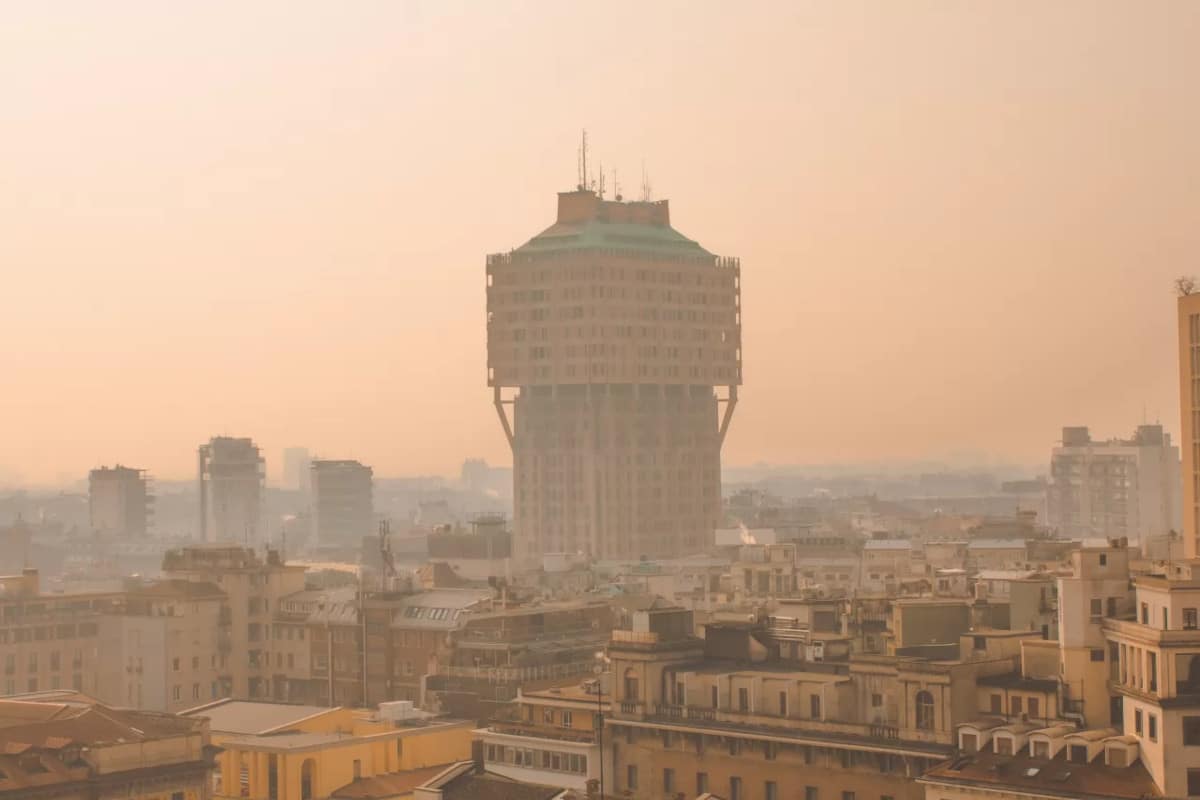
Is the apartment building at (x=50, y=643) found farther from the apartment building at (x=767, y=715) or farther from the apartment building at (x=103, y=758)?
the apartment building at (x=767, y=715)

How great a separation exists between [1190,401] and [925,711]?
5286 cm

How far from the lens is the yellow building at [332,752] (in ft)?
331

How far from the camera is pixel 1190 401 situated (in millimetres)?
133375

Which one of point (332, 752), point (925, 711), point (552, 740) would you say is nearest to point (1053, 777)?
point (925, 711)

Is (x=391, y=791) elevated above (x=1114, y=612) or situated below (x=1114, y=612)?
below

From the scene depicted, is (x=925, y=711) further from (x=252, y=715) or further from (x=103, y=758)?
(x=252, y=715)

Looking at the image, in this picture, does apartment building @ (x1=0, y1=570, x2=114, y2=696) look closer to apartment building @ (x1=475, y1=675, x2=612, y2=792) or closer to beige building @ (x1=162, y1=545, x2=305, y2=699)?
beige building @ (x1=162, y1=545, x2=305, y2=699)

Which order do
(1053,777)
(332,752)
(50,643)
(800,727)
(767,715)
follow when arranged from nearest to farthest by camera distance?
1. (1053,777)
2. (800,727)
3. (767,715)
4. (332,752)
5. (50,643)

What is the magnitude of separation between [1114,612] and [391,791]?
30195mm

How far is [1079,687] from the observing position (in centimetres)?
8381

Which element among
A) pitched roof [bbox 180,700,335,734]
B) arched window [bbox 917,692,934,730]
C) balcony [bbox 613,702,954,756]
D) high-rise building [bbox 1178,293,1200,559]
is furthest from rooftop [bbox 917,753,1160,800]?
high-rise building [bbox 1178,293,1200,559]

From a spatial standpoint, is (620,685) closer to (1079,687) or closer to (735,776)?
(735,776)

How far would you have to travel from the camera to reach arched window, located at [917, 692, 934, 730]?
85125 mm

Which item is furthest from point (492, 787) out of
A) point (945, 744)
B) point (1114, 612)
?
point (1114, 612)
